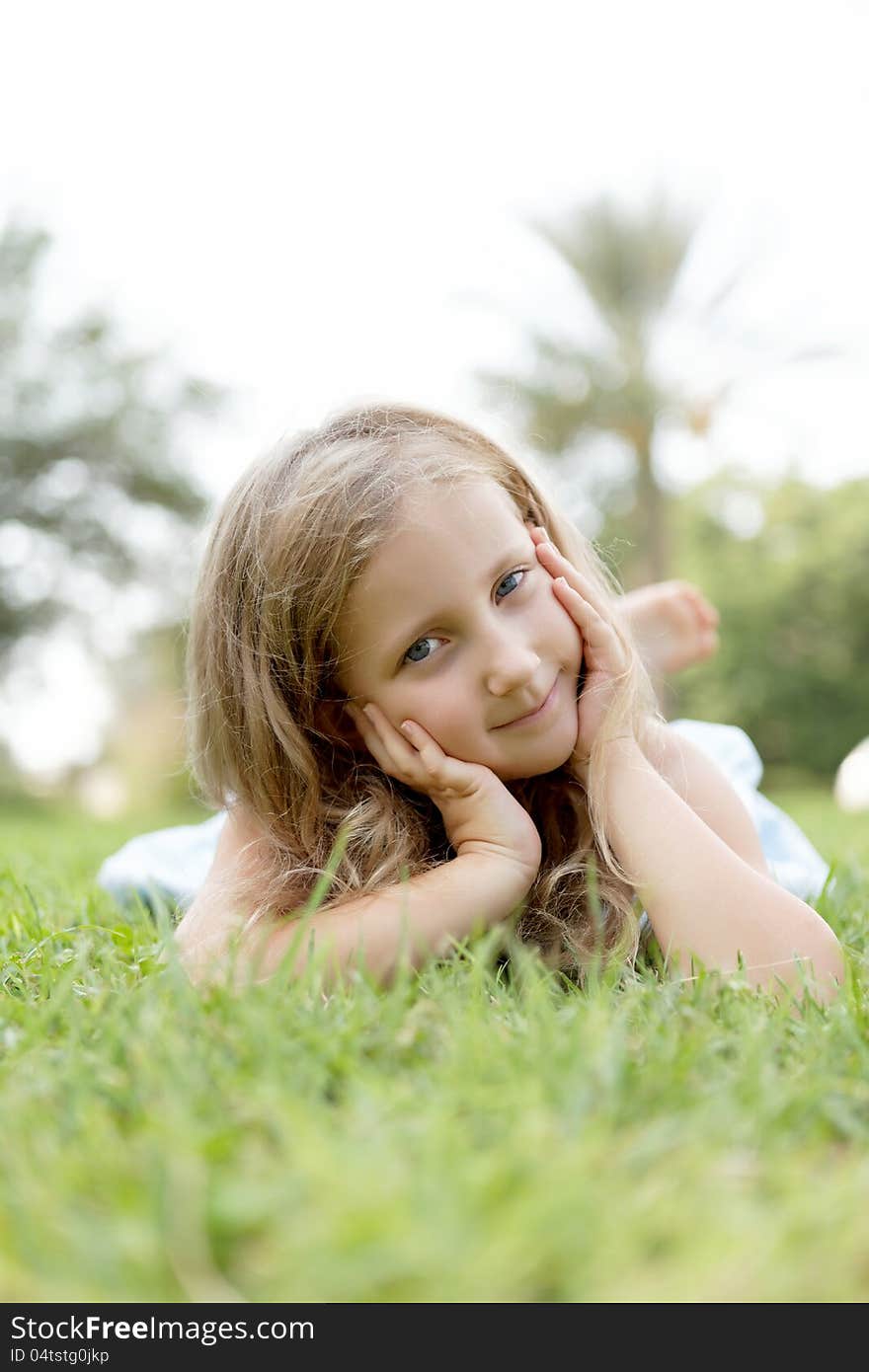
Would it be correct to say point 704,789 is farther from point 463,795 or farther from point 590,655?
point 463,795

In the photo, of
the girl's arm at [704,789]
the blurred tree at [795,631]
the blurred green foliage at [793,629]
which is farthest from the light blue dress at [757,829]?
the blurred tree at [795,631]

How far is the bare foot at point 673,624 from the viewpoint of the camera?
415 cm

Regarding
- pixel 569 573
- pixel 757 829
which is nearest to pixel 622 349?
pixel 757 829

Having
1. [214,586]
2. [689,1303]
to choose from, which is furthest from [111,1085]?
[214,586]

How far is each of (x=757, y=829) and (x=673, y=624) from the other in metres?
1.30

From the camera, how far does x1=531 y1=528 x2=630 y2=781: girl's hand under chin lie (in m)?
2.24

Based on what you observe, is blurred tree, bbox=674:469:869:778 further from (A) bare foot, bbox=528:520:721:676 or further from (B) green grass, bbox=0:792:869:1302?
(B) green grass, bbox=0:792:869:1302

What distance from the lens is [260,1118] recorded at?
101 cm

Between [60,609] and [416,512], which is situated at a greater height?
[416,512]

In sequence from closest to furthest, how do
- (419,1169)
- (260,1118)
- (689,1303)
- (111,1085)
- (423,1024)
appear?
(689,1303) < (419,1169) < (260,1118) < (111,1085) < (423,1024)

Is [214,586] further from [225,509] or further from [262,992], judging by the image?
[262,992]

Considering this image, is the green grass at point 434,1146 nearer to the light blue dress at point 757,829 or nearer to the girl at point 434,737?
the girl at point 434,737

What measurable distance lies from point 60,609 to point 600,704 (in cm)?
1870

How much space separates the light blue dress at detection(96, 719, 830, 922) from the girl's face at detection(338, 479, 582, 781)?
0.62m
